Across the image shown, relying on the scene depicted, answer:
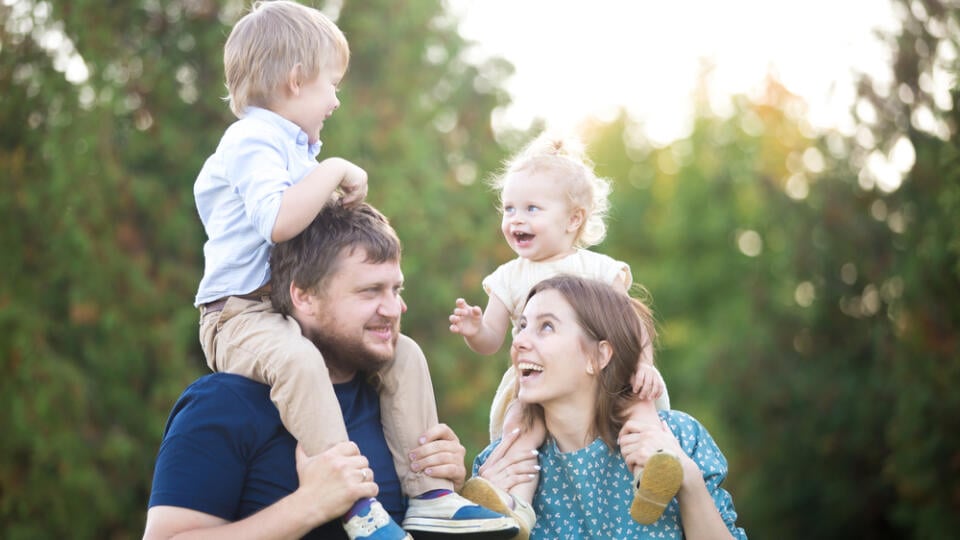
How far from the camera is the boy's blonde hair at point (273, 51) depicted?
3.84m

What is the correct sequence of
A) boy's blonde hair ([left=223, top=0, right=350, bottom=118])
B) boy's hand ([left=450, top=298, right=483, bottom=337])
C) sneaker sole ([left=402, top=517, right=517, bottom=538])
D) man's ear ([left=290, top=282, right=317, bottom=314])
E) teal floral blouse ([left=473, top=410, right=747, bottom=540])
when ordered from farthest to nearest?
boy's hand ([left=450, top=298, right=483, bottom=337]), teal floral blouse ([left=473, top=410, right=747, bottom=540]), boy's blonde hair ([left=223, top=0, right=350, bottom=118]), man's ear ([left=290, top=282, right=317, bottom=314]), sneaker sole ([left=402, top=517, right=517, bottom=538])

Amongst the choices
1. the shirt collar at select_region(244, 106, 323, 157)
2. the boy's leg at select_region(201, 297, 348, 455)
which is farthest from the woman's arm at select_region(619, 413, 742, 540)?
the shirt collar at select_region(244, 106, 323, 157)

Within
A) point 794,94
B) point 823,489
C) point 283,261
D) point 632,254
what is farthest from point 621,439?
point 632,254

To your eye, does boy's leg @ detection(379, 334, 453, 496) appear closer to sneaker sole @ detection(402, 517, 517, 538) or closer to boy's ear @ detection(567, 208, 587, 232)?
sneaker sole @ detection(402, 517, 517, 538)

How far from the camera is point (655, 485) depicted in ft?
12.1

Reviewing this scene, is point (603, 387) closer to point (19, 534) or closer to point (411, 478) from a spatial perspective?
point (411, 478)

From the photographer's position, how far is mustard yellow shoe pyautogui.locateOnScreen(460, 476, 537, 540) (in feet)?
12.4

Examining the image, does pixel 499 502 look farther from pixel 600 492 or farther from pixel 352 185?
pixel 352 185

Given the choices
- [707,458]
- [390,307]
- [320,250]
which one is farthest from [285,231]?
[707,458]

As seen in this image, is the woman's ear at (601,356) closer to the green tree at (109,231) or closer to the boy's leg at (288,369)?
the boy's leg at (288,369)

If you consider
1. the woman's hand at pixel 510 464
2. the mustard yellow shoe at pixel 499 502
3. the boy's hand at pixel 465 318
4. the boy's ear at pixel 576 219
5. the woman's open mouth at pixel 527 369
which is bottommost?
the mustard yellow shoe at pixel 499 502

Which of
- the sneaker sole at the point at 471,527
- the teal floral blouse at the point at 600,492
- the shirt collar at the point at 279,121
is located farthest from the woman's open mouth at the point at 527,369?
the shirt collar at the point at 279,121

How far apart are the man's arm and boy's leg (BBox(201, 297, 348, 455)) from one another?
91 millimetres

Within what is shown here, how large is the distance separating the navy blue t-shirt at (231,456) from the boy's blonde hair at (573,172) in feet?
4.69
